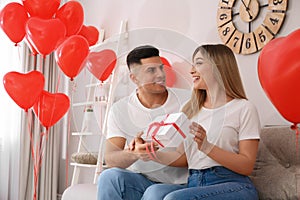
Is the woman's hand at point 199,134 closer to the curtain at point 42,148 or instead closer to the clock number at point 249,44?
the clock number at point 249,44

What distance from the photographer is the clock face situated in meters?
Result: 2.08

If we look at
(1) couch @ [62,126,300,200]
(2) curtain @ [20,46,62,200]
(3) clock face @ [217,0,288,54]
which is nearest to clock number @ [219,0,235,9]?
(3) clock face @ [217,0,288,54]

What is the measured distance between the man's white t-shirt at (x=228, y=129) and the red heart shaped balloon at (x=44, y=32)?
109 cm

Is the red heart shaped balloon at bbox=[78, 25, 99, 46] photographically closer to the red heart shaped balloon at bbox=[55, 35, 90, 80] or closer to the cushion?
the red heart shaped balloon at bbox=[55, 35, 90, 80]

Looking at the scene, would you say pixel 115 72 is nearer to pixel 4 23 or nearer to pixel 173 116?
pixel 173 116

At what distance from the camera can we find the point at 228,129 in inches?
65.1

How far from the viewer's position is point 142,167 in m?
1.65

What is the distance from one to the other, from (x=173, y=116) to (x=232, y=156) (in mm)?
275

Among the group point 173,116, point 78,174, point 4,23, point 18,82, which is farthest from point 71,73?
point 78,174

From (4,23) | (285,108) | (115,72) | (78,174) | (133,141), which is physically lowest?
(78,174)

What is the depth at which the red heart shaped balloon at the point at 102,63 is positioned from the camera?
1.79m

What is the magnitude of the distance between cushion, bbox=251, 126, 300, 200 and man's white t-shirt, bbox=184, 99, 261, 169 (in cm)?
21

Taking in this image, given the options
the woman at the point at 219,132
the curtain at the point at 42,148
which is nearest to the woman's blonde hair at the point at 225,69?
the woman at the point at 219,132

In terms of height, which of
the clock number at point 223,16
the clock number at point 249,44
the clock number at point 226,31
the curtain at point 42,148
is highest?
the clock number at point 223,16
